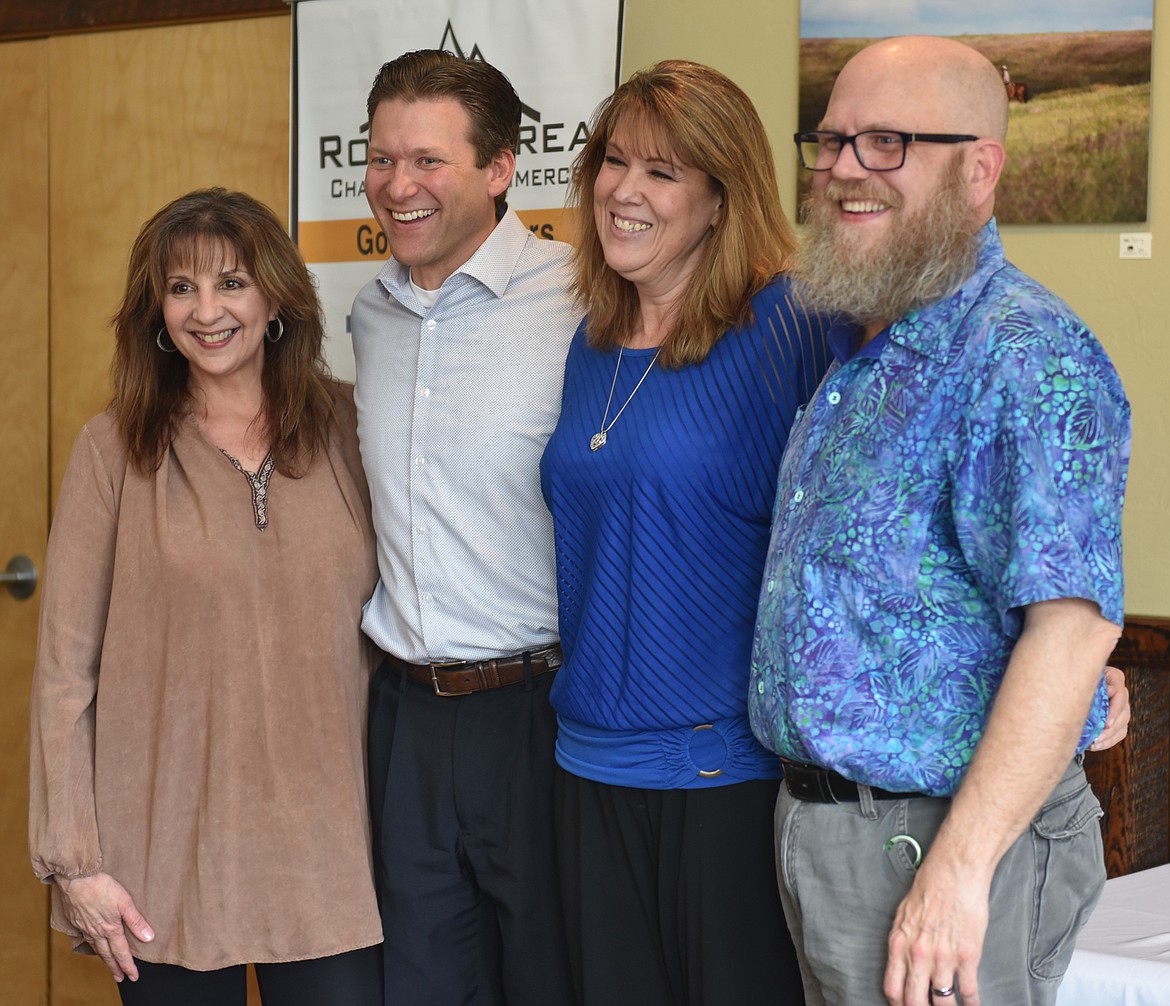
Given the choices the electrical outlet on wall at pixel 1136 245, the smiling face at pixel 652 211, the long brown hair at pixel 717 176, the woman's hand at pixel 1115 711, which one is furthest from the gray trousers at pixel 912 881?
the electrical outlet on wall at pixel 1136 245

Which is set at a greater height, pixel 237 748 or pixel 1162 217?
pixel 1162 217

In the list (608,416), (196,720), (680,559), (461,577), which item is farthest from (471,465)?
(196,720)

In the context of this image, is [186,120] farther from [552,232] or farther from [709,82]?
[709,82]

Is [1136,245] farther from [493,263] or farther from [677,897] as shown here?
[677,897]

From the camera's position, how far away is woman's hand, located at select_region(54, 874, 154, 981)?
6.38 ft

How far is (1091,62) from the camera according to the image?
262cm

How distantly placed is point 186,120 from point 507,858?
7.08ft

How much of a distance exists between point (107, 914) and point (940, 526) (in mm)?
1337

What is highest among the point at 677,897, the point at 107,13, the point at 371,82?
the point at 107,13

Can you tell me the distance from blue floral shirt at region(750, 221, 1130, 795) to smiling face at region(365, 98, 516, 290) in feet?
2.74

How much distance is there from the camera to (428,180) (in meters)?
2.09

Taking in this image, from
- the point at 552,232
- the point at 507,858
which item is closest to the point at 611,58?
the point at 552,232

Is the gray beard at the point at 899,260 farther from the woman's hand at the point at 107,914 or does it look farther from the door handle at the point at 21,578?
the door handle at the point at 21,578

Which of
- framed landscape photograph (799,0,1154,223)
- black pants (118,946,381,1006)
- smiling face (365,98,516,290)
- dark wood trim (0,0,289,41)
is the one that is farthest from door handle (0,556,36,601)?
framed landscape photograph (799,0,1154,223)
